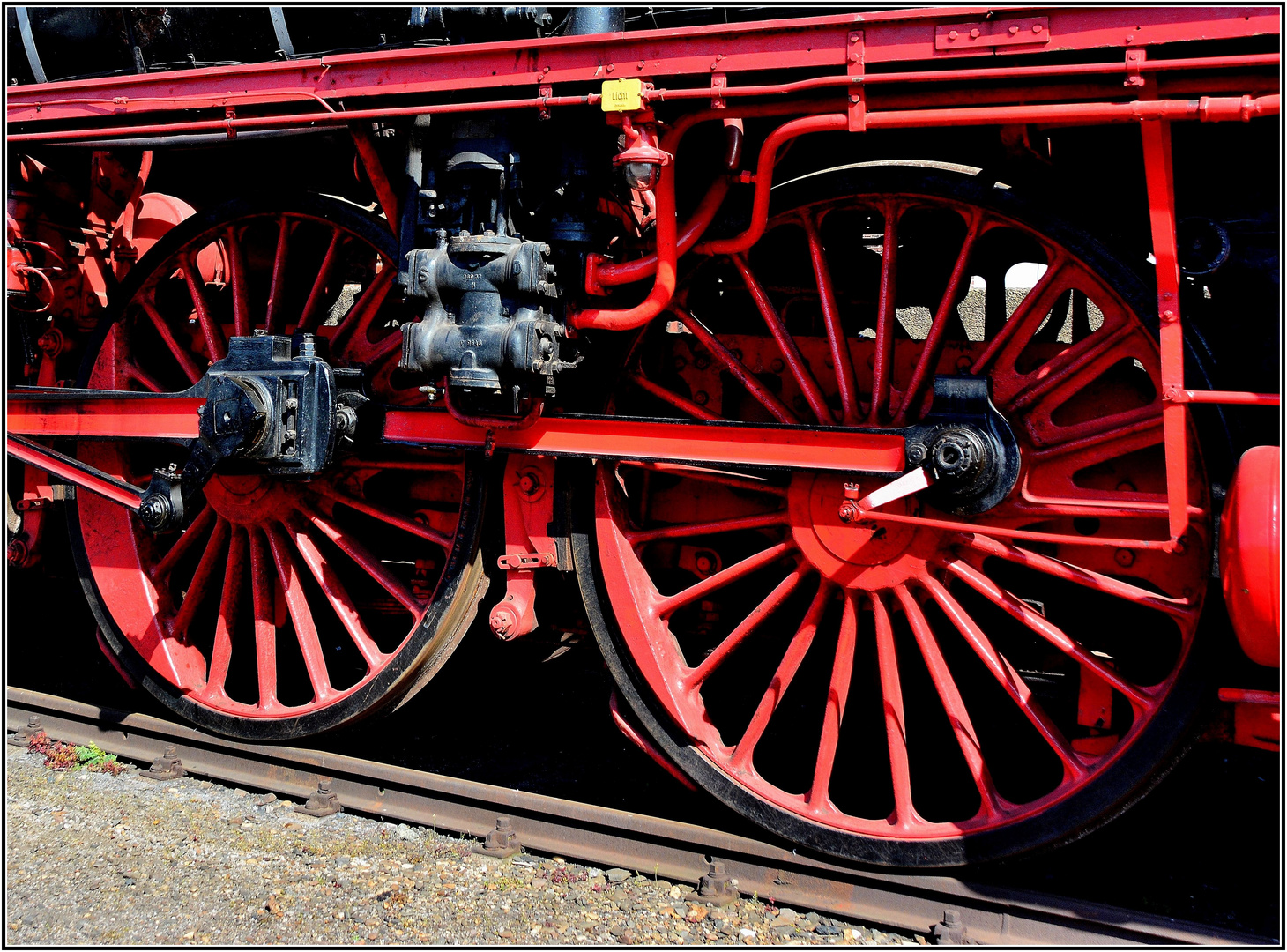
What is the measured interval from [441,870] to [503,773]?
0.75 meters

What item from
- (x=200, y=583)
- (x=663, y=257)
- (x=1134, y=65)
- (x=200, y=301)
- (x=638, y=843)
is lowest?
(x=638, y=843)

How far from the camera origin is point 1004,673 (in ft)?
10.3

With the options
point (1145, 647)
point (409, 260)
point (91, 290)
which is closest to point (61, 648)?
point (91, 290)

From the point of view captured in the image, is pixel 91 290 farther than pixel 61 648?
No

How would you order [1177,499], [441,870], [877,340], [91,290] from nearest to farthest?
[1177,499]
[877,340]
[441,870]
[91,290]

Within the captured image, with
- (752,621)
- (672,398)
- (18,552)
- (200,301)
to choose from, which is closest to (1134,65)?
(672,398)

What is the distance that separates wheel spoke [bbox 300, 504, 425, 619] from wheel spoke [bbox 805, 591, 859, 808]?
1.50 metres

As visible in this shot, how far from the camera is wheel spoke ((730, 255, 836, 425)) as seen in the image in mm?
3334

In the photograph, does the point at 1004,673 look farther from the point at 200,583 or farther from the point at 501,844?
the point at 200,583

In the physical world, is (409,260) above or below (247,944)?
above

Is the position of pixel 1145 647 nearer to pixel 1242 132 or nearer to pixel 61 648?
pixel 1242 132

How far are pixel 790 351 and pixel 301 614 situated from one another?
2117 millimetres

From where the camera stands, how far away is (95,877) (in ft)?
11.2

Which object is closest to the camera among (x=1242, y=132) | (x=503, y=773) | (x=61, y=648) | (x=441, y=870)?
(x=1242, y=132)
